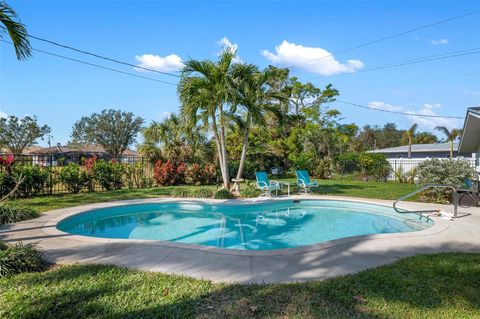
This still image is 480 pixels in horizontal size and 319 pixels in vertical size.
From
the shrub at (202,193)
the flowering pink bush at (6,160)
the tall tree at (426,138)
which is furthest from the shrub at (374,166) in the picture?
the tall tree at (426,138)

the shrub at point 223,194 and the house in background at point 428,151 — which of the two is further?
the house in background at point 428,151

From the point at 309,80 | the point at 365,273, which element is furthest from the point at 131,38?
the point at 309,80

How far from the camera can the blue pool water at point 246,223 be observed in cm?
730

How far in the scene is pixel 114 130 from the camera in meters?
53.3

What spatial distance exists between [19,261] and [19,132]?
49792 millimetres

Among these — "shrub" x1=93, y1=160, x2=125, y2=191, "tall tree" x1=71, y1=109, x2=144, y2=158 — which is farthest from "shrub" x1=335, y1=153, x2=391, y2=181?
"tall tree" x1=71, y1=109, x2=144, y2=158

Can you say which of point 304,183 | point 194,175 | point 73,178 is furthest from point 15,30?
point 194,175

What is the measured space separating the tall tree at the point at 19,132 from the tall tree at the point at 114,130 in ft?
28.4

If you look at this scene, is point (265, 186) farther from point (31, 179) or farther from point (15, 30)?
point (15, 30)

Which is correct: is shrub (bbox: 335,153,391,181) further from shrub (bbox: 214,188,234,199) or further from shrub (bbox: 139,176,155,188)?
shrub (bbox: 139,176,155,188)

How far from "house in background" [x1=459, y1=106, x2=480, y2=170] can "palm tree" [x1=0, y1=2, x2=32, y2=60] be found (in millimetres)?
11365

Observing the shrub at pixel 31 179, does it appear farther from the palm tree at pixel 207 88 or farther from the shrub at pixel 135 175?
the palm tree at pixel 207 88

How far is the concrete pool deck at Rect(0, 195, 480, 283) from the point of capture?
3.94m

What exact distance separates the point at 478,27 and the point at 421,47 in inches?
158
